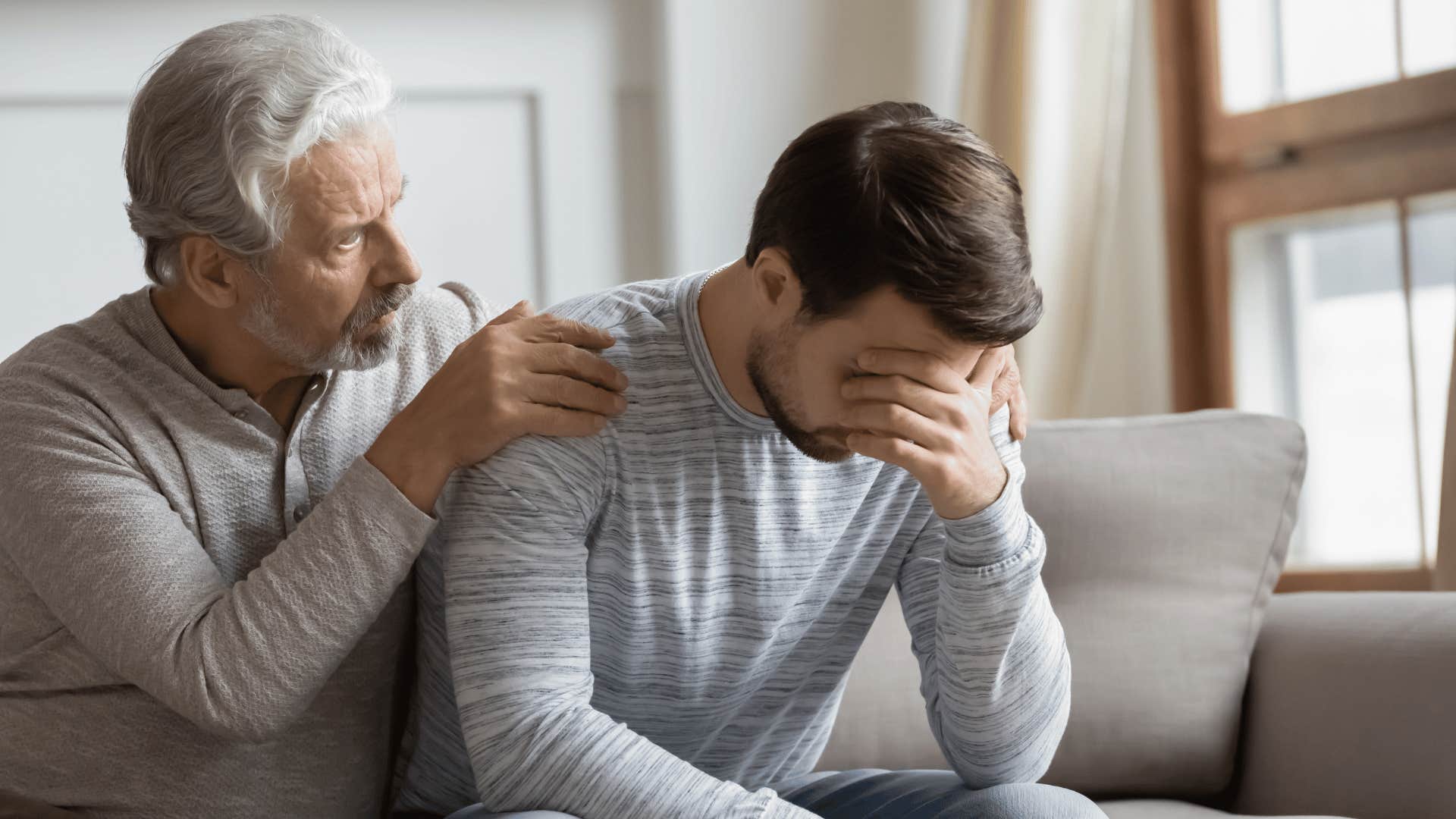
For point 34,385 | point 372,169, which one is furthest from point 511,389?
point 34,385

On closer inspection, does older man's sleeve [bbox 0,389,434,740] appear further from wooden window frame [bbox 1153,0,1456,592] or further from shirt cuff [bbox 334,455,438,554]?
wooden window frame [bbox 1153,0,1456,592]

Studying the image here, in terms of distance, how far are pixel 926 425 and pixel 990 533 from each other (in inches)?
5.1

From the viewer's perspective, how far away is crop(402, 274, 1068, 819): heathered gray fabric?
1.13 metres

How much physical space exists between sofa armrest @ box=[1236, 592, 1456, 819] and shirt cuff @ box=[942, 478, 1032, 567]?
0.54m

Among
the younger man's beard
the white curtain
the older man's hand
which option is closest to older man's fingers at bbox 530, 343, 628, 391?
the older man's hand

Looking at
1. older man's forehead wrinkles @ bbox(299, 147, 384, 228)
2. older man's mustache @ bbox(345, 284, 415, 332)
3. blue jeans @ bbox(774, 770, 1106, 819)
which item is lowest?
blue jeans @ bbox(774, 770, 1106, 819)

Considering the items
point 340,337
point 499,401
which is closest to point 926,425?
point 499,401

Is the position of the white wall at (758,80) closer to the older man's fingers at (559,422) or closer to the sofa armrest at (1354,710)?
the sofa armrest at (1354,710)

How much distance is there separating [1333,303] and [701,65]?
1.25 metres

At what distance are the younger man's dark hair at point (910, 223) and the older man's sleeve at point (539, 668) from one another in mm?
274

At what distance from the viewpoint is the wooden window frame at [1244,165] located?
232 centimetres

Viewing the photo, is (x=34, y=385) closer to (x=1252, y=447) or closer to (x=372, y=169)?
(x=372, y=169)

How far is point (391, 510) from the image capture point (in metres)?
1.21

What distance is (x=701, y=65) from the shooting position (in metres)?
2.84
